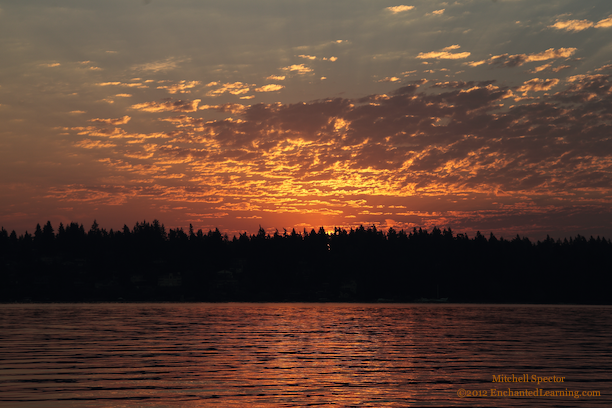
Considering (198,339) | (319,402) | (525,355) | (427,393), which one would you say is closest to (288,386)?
(319,402)

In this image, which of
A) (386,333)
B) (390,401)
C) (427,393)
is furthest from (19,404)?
(386,333)

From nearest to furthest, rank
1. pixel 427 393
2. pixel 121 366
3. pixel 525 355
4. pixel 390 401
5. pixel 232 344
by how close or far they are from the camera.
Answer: pixel 390 401 → pixel 427 393 → pixel 121 366 → pixel 525 355 → pixel 232 344

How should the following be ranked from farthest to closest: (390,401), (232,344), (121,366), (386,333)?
(386,333) < (232,344) < (121,366) < (390,401)

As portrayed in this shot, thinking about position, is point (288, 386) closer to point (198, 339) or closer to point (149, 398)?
point (149, 398)

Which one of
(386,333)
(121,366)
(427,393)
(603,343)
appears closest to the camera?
(427,393)

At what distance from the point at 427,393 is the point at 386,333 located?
1576 inches

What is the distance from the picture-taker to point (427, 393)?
27.8 meters

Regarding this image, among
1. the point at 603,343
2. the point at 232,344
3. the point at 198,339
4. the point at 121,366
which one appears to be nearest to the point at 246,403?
the point at 121,366

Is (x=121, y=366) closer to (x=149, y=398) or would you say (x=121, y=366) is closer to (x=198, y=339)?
(x=149, y=398)

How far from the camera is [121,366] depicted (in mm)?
36219

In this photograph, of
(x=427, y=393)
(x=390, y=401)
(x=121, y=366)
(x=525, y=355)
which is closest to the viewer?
(x=390, y=401)

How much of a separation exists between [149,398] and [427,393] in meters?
13.2

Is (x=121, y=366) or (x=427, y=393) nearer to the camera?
(x=427, y=393)

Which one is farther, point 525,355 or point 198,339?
point 198,339
